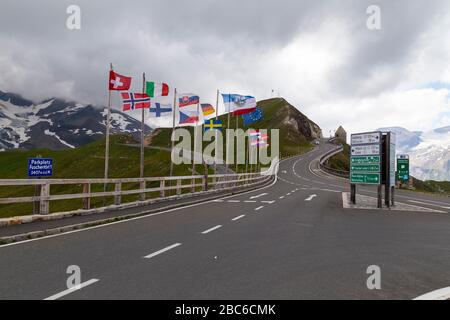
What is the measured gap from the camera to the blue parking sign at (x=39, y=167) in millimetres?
12422

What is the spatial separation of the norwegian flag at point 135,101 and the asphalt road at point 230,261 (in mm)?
17456

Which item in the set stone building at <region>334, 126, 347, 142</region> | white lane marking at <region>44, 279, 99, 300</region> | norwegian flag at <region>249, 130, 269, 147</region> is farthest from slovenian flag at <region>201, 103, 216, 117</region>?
stone building at <region>334, 126, 347, 142</region>

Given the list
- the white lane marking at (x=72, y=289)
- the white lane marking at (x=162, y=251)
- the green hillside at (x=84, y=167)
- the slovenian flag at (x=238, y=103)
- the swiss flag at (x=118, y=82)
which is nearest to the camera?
the white lane marking at (x=72, y=289)

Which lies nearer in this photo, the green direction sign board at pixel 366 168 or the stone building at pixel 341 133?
the green direction sign board at pixel 366 168

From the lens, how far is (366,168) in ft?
68.5

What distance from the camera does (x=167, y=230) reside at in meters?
11.3

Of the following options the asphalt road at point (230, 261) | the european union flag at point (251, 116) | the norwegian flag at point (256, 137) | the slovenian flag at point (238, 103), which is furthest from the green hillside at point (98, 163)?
the asphalt road at point (230, 261)

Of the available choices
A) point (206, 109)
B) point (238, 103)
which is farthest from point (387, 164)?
point (238, 103)

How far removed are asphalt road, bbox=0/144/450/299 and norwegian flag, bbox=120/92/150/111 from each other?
57.3ft

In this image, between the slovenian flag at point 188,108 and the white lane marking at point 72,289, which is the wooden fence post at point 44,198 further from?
the slovenian flag at point 188,108

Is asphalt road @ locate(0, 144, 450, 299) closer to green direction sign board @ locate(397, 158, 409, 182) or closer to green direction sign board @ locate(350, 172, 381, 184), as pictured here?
green direction sign board @ locate(350, 172, 381, 184)
